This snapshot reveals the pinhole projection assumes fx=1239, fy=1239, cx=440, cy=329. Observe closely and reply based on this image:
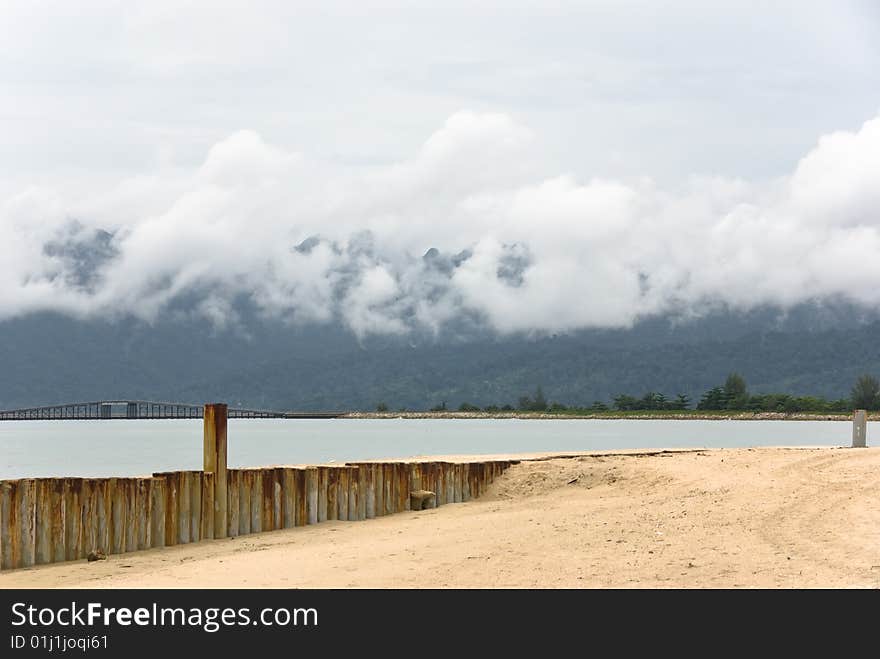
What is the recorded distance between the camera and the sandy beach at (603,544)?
16.9 m

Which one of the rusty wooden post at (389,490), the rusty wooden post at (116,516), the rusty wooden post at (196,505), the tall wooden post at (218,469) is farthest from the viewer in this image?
the rusty wooden post at (389,490)

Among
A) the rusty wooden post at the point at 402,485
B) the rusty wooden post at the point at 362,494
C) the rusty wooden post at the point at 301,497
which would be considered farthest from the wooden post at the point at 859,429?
the rusty wooden post at the point at 301,497

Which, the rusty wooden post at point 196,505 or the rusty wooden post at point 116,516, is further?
the rusty wooden post at point 196,505

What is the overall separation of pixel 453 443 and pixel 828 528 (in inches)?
3837

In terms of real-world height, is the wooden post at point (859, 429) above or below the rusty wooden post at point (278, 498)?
above

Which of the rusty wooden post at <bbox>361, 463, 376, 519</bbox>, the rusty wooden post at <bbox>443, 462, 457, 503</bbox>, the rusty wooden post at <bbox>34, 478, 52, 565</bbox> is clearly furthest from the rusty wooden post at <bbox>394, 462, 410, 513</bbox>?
the rusty wooden post at <bbox>34, 478, 52, 565</bbox>

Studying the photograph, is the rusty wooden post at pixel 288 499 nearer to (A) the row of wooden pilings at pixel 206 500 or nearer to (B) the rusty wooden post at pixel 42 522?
(A) the row of wooden pilings at pixel 206 500

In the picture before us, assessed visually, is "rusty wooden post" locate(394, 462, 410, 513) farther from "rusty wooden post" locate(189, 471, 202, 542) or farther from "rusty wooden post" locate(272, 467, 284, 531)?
"rusty wooden post" locate(189, 471, 202, 542)

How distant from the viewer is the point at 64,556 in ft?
74.3

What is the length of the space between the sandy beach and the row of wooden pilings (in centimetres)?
49

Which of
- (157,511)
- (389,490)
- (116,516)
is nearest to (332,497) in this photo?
(389,490)

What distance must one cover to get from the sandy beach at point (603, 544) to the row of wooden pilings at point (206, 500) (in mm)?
489
